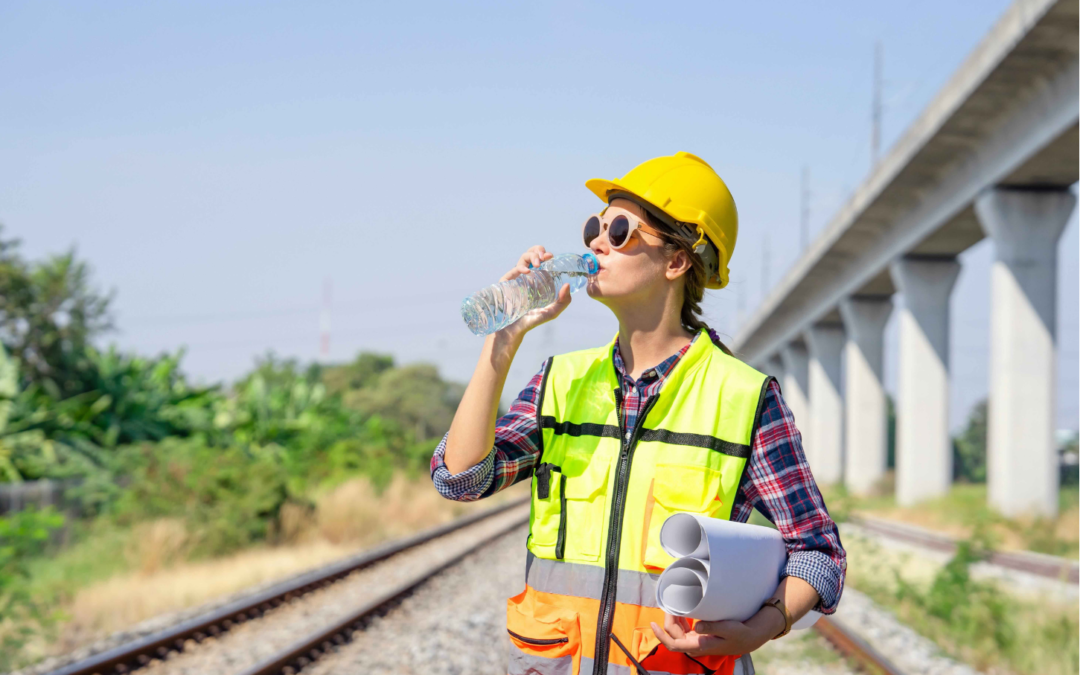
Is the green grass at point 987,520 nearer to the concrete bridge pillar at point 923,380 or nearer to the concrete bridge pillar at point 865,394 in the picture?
the concrete bridge pillar at point 923,380

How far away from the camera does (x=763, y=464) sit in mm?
2102

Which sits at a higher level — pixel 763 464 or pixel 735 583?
pixel 763 464

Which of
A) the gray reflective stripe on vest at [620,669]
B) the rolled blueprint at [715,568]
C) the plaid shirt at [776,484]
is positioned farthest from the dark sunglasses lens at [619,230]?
the gray reflective stripe on vest at [620,669]

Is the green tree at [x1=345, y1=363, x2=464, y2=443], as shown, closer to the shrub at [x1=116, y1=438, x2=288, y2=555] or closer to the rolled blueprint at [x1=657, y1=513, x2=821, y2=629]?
the shrub at [x1=116, y1=438, x2=288, y2=555]

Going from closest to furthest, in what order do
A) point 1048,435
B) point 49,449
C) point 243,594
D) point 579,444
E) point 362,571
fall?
point 579,444
point 243,594
point 362,571
point 49,449
point 1048,435

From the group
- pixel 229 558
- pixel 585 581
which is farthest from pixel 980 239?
pixel 585 581

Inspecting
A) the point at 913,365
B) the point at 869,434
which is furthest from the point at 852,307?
the point at 913,365

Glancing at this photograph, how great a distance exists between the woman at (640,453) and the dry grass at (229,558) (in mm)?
7134

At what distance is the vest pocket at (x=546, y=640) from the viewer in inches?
82.4

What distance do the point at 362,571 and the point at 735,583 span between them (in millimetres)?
10591

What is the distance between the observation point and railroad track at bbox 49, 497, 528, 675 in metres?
6.48

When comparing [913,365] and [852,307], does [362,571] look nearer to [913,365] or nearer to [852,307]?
[913,365]

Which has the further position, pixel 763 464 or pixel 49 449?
pixel 49 449

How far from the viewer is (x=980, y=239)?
89.9 feet
